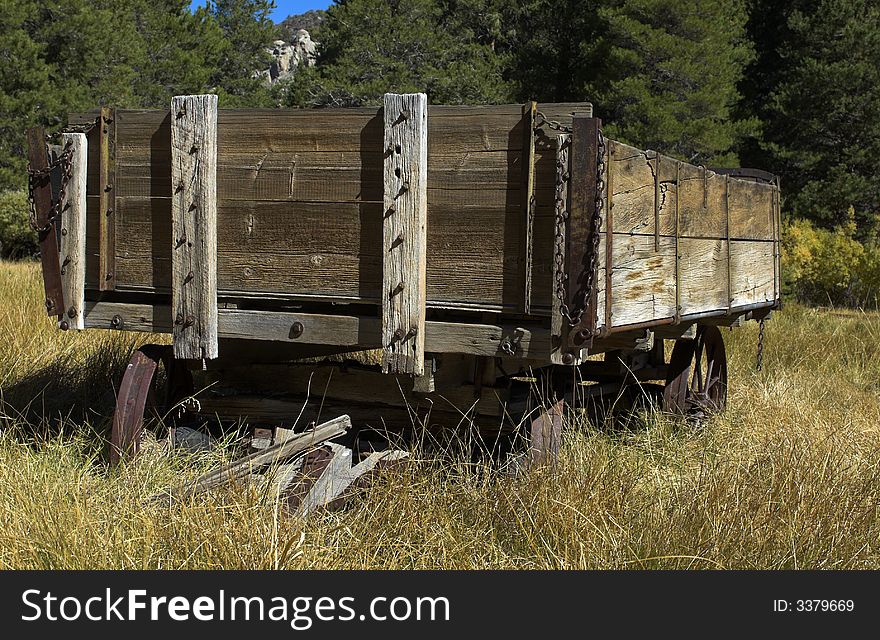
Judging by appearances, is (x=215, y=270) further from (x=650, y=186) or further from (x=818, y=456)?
(x=818, y=456)

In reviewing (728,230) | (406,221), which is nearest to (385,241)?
(406,221)

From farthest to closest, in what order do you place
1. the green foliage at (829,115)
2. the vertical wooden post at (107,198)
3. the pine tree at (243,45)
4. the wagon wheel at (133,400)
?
the pine tree at (243,45) < the green foliage at (829,115) < the wagon wheel at (133,400) < the vertical wooden post at (107,198)

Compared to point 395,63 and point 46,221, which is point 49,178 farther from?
point 395,63

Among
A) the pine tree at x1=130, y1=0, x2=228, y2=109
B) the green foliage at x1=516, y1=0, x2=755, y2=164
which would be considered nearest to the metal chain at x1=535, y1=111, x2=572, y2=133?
the green foliage at x1=516, y1=0, x2=755, y2=164

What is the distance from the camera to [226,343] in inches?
190

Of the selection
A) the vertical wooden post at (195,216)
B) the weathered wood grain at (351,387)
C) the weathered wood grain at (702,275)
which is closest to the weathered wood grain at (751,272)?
the weathered wood grain at (702,275)

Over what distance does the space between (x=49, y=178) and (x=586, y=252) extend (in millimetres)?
2649

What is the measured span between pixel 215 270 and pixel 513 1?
80.9 ft

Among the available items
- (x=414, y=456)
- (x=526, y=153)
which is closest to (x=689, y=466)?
(x=414, y=456)

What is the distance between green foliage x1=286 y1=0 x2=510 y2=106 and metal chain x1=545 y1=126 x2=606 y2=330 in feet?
56.4

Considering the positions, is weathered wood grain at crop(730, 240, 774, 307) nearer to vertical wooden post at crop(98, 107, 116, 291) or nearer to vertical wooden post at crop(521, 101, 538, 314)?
vertical wooden post at crop(521, 101, 538, 314)

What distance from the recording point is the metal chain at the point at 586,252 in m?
3.55

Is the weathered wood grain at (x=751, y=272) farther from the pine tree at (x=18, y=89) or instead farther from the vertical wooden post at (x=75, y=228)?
the pine tree at (x=18, y=89)

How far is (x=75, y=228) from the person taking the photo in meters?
4.40
